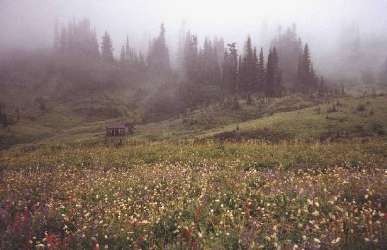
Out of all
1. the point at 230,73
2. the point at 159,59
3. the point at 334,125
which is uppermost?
the point at 159,59

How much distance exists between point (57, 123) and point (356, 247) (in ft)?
300

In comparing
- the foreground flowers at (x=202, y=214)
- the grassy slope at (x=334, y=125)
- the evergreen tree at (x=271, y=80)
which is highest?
the evergreen tree at (x=271, y=80)

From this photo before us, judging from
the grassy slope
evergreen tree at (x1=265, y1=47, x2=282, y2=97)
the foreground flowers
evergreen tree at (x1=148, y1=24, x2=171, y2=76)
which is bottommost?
the foreground flowers

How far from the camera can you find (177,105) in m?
89.6

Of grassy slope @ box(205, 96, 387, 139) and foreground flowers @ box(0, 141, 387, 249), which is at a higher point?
grassy slope @ box(205, 96, 387, 139)

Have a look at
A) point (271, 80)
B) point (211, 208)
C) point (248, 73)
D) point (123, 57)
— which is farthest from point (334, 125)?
point (123, 57)

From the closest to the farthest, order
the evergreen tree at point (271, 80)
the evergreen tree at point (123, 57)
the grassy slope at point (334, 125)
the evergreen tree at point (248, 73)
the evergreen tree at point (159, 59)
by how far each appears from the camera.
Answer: the grassy slope at point (334, 125), the evergreen tree at point (271, 80), the evergreen tree at point (248, 73), the evergreen tree at point (159, 59), the evergreen tree at point (123, 57)

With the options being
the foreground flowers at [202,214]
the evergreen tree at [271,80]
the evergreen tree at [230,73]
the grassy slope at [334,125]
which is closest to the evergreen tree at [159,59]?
the evergreen tree at [230,73]

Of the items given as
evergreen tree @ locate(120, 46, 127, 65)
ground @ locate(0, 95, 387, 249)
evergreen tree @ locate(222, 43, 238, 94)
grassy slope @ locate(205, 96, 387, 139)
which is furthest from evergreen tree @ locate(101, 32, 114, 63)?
ground @ locate(0, 95, 387, 249)

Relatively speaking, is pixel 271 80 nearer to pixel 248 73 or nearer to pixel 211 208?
pixel 248 73

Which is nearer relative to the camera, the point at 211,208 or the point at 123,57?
→ the point at 211,208

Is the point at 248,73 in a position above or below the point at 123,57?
below

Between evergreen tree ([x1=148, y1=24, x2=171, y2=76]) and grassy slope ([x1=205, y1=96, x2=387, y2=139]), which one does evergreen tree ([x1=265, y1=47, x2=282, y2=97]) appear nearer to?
grassy slope ([x1=205, y1=96, x2=387, y2=139])

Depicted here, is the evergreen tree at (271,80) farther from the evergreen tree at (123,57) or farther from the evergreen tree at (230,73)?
the evergreen tree at (123,57)
